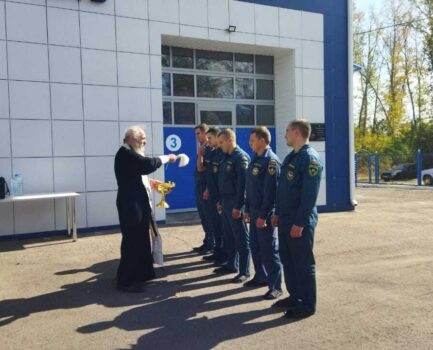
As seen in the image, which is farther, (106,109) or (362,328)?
(106,109)

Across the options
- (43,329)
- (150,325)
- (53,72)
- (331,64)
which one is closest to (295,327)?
(150,325)

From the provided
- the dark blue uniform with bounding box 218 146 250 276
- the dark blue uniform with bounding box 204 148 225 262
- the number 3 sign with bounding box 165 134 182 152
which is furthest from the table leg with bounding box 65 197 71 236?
the dark blue uniform with bounding box 218 146 250 276

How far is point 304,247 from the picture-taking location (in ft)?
14.4

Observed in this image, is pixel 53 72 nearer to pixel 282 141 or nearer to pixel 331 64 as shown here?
pixel 282 141

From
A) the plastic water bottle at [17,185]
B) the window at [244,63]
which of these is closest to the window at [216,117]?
the window at [244,63]

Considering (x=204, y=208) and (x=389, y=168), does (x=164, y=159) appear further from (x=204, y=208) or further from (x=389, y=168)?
(x=389, y=168)

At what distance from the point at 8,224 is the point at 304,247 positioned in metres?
6.31

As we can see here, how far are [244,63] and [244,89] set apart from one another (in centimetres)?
69

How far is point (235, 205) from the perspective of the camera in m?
5.85

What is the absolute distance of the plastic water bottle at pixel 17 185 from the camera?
325 inches

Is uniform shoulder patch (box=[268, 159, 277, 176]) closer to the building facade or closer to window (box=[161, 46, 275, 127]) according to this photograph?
the building facade

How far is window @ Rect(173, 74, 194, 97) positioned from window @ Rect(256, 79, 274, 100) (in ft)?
6.52

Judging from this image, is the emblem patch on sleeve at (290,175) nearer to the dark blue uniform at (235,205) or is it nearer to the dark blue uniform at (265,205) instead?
the dark blue uniform at (265,205)

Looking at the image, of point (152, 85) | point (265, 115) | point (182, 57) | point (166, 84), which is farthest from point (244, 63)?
point (152, 85)
